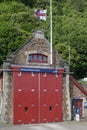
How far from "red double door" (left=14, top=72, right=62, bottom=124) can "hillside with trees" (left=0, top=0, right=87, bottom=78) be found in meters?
13.8

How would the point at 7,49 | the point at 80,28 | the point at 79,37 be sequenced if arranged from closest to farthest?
the point at 7,49 → the point at 79,37 → the point at 80,28

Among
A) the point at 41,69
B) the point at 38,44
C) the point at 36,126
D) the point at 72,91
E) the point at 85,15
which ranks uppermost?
the point at 85,15

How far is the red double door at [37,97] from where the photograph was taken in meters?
33.6

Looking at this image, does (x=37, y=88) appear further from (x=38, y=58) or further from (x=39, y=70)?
(x=38, y=58)

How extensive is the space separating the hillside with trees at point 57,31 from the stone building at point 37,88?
43.4ft

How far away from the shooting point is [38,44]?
35.1m

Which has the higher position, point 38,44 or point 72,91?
point 38,44

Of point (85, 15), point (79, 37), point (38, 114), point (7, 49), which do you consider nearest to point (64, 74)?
point (38, 114)

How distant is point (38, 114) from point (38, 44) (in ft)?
21.5

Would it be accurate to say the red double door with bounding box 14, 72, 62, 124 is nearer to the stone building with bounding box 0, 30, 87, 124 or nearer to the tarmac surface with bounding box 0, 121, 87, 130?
the stone building with bounding box 0, 30, 87, 124

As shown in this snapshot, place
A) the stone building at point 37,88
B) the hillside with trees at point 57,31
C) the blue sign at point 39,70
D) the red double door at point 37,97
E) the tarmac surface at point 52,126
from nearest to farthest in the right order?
the tarmac surface at point 52,126 < the stone building at point 37,88 < the red double door at point 37,97 < the blue sign at point 39,70 < the hillside with trees at point 57,31

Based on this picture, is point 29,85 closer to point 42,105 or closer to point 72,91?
point 42,105

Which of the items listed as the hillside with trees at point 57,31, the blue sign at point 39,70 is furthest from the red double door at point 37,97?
the hillside with trees at point 57,31

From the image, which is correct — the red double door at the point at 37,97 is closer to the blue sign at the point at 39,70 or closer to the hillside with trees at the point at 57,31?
the blue sign at the point at 39,70
